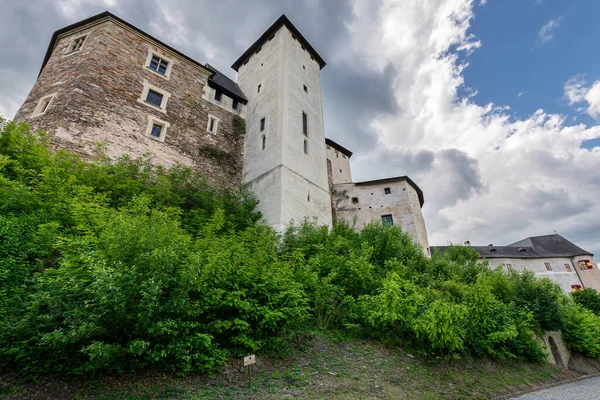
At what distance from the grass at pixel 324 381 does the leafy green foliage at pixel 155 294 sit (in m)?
0.24

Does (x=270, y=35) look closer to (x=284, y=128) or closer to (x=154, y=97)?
(x=284, y=128)

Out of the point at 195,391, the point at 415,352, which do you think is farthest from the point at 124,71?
the point at 415,352

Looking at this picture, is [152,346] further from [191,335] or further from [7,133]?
[7,133]

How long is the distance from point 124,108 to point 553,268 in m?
47.8

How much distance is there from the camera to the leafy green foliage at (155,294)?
389cm

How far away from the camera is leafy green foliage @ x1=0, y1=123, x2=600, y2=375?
12.8 ft

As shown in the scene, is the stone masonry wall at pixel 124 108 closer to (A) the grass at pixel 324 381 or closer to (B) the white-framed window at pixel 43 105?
(B) the white-framed window at pixel 43 105

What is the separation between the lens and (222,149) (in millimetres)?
17531

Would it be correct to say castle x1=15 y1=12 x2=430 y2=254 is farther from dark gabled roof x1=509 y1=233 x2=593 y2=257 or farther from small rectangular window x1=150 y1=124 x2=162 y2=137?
dark gabled roof x1=509 y1=233 x2=593 y2=257

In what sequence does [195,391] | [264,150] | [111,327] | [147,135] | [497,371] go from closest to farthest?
[111,327] → [195,391] → [497,371] → [147,135] → [264,150]

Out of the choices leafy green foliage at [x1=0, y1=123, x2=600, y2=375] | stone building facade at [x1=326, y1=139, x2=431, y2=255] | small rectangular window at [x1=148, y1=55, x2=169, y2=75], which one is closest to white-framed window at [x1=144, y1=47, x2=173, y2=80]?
small rectangular window at [x1=148, y1=55, x2=169, y2=75]

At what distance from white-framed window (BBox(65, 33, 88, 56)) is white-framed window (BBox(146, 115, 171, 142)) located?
5.83 metres

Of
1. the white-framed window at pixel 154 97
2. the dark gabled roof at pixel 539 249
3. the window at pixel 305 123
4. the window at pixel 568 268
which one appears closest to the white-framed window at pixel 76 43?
the white-framed window at pixel 154 97

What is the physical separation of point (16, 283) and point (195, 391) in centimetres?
364
